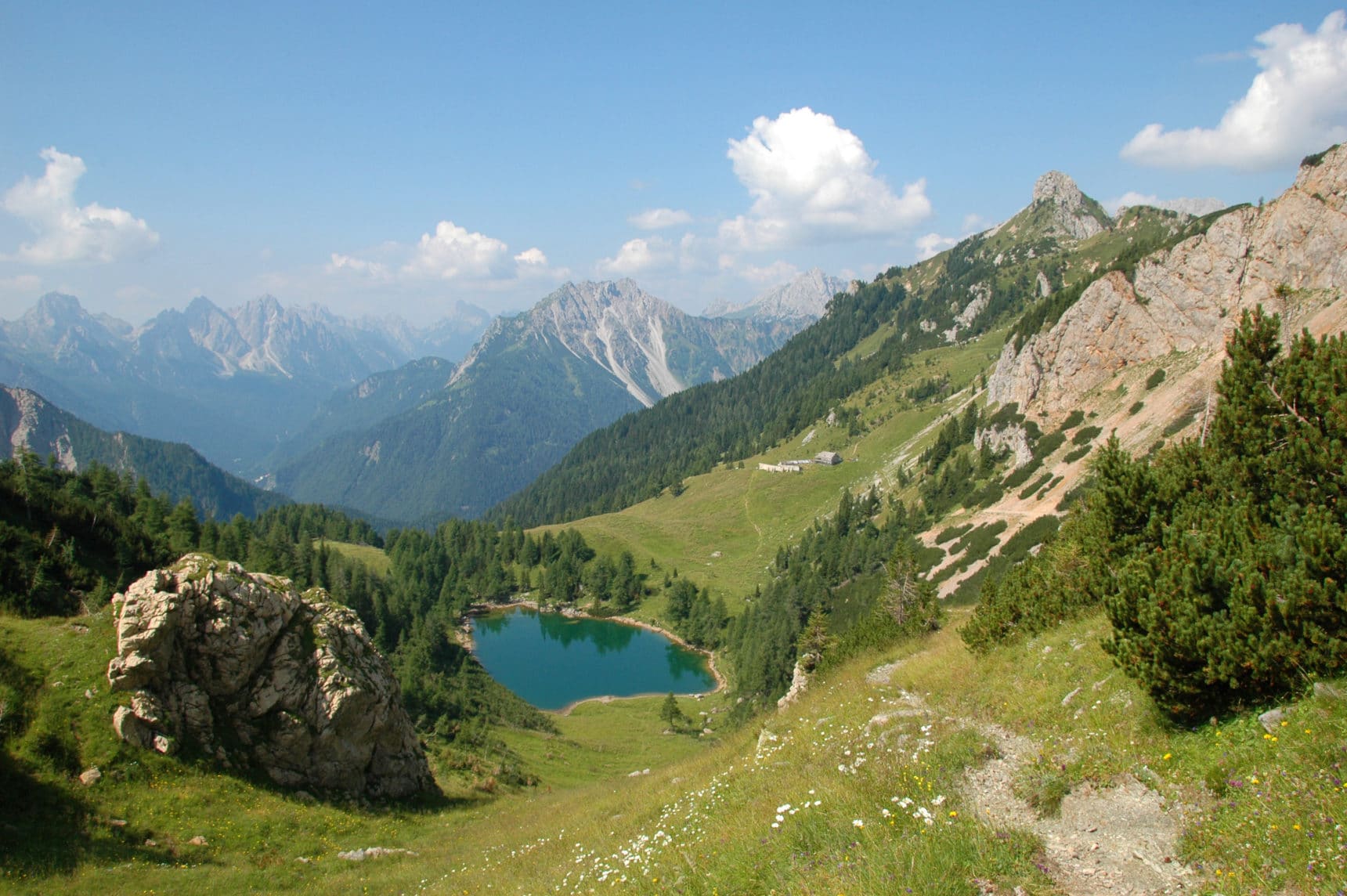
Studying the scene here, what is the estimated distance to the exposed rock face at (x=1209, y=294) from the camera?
72375 millimetres

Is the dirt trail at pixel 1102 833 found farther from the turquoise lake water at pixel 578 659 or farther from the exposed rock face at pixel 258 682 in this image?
the turquoise lake water at pixel 578 659

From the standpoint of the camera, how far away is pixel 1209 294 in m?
87.8

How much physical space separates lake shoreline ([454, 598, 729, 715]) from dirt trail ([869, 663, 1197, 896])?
96499 mm

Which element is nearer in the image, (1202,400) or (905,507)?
(1202,400)

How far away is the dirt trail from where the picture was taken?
822 cm

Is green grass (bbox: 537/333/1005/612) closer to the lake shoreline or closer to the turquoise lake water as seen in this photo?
the lake shoreline

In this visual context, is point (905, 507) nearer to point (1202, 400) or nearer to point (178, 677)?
point (1202, 400)

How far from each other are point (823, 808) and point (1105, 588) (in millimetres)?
10554

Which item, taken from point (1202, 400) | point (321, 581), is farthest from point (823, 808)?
point (321, 581)

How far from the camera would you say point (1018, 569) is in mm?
28062

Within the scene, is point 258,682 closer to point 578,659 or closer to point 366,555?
point 578,659

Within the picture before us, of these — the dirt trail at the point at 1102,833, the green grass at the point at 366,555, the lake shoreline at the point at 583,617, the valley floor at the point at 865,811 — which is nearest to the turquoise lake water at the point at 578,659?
the lake shoreline at the point at 583,617

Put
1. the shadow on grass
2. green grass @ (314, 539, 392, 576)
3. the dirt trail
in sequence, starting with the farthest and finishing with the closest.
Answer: green grass @ (314, 539, 392, 576) < the shadow on grass < the dirt trail

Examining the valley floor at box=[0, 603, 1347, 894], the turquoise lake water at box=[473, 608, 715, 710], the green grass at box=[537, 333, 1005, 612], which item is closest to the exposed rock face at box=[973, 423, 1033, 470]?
the green grass at box=[537, 333, 1005, 612]
